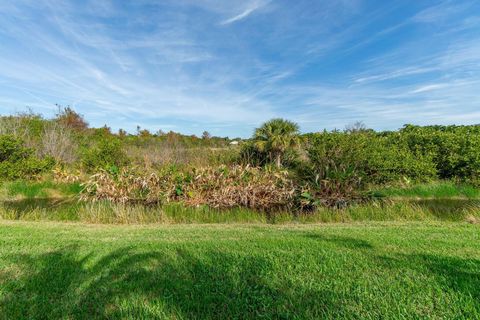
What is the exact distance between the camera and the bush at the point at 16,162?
1245cm

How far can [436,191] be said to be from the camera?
1155 cm

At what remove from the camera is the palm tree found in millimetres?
13422

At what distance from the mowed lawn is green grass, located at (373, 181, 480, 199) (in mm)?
7865

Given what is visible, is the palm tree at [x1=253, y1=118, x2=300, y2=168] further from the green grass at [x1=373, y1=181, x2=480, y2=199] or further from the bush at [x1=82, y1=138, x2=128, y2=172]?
the bush at [x1=82, y1=138, x2=128, y2=172]

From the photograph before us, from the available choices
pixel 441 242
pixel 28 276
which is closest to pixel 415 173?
pixel 441 242

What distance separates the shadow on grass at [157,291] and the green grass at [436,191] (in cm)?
1015

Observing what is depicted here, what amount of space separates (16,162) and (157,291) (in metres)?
14.5

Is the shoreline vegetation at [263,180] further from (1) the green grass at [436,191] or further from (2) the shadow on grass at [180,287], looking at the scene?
(2) the shadow on grass at [180,287]

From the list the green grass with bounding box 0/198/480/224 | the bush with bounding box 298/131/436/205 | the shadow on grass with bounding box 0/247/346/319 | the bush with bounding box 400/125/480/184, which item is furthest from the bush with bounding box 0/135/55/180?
the bush with bounding box 400/125/480/184

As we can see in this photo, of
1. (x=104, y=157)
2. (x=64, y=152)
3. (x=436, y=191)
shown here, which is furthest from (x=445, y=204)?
(x=64, y=152)

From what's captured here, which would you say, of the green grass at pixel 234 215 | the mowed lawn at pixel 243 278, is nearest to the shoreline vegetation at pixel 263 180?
the green grass at pixel 234 215

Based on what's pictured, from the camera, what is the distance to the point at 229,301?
240cm

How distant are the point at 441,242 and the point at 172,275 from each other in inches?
152

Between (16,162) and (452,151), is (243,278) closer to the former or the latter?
(452,151)
